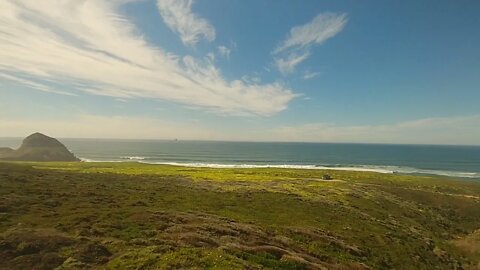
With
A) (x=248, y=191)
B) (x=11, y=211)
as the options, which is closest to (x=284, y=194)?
(x=248, y=191)

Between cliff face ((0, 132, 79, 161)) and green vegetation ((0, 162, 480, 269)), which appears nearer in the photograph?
green vegetation ((0, 162, 480, 269))

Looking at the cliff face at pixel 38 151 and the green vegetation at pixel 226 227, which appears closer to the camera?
the green vegetation at pixel 226 227

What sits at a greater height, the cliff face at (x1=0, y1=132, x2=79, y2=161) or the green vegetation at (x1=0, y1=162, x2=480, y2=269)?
the cliff face at (x1=0, y1=132, x2=79, y2=161)

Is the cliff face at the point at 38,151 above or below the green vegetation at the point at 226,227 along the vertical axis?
above

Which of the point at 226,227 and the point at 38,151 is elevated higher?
the point at 38,151

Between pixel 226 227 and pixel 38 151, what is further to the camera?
pixel 38 151
